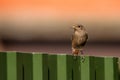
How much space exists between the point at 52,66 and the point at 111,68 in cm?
29

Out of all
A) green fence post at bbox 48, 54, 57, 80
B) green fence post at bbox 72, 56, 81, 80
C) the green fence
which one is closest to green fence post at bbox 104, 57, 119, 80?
the green fence

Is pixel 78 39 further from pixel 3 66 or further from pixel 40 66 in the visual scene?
pixel 3 66

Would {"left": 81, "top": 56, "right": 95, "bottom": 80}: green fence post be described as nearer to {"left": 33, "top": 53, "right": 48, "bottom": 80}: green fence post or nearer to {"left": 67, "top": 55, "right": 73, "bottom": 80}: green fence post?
{"left": 67, "top": 55, "right": 73, "bottom": 80}: green fence post

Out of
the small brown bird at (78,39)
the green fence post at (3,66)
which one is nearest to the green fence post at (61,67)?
the small brown bird at (78,39)

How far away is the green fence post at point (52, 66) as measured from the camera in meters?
2.25

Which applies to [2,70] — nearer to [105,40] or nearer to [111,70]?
[111,70]

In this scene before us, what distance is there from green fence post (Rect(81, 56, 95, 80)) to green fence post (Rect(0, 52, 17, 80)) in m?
0.34

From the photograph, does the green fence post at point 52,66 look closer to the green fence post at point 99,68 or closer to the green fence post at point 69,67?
the green fence post at point 69,67

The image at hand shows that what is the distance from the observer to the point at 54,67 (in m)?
2.26

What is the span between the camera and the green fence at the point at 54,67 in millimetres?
2211

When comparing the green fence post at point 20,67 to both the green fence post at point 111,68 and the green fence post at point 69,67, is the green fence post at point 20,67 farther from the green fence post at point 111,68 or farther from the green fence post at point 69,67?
the green fence post at point 111,68

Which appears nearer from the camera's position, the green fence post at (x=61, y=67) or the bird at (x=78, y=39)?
the green fence post at (x=61, y=67)

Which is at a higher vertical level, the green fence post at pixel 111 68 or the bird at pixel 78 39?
the bird at pixel 78 39

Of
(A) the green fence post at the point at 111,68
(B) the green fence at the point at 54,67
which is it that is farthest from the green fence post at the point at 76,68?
(A) the green fence post at the point at 111,68
